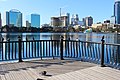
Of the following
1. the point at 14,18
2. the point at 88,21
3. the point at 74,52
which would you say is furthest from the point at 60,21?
the point at 74,52

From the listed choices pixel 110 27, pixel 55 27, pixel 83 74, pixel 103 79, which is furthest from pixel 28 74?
pixel 110 27

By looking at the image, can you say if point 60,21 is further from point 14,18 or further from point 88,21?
point 88,21

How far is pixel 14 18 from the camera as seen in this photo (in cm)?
5266

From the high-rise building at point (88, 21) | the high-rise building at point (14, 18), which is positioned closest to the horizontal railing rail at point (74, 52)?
the high-rise building at point (14, 18)

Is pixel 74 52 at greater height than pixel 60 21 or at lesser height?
lesser

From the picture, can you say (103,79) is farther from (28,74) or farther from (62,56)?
(62,56)

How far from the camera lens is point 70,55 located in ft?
36.0

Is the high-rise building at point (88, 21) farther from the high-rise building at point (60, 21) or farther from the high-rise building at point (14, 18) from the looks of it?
the high-rise building at point (14, 18)

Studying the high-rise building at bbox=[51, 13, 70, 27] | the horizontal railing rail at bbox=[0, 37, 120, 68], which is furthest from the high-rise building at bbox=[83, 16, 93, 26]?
the horizontal railing rail at bbox=[0, 37, 120, 68]

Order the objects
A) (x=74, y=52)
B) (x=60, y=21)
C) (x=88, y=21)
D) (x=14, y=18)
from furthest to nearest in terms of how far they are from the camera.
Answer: (x=88, y=21) → (x=60, y=21) → (x=14, y=18) → (x=74, y=52)

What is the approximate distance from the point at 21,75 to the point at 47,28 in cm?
7207

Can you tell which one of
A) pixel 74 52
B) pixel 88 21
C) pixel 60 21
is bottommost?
pixel 74 52

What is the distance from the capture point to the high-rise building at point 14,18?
53656 millimetres

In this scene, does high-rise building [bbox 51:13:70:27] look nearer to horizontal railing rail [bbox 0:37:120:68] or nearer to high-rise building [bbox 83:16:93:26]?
high-rise building [bbox 83:16:93:26]
